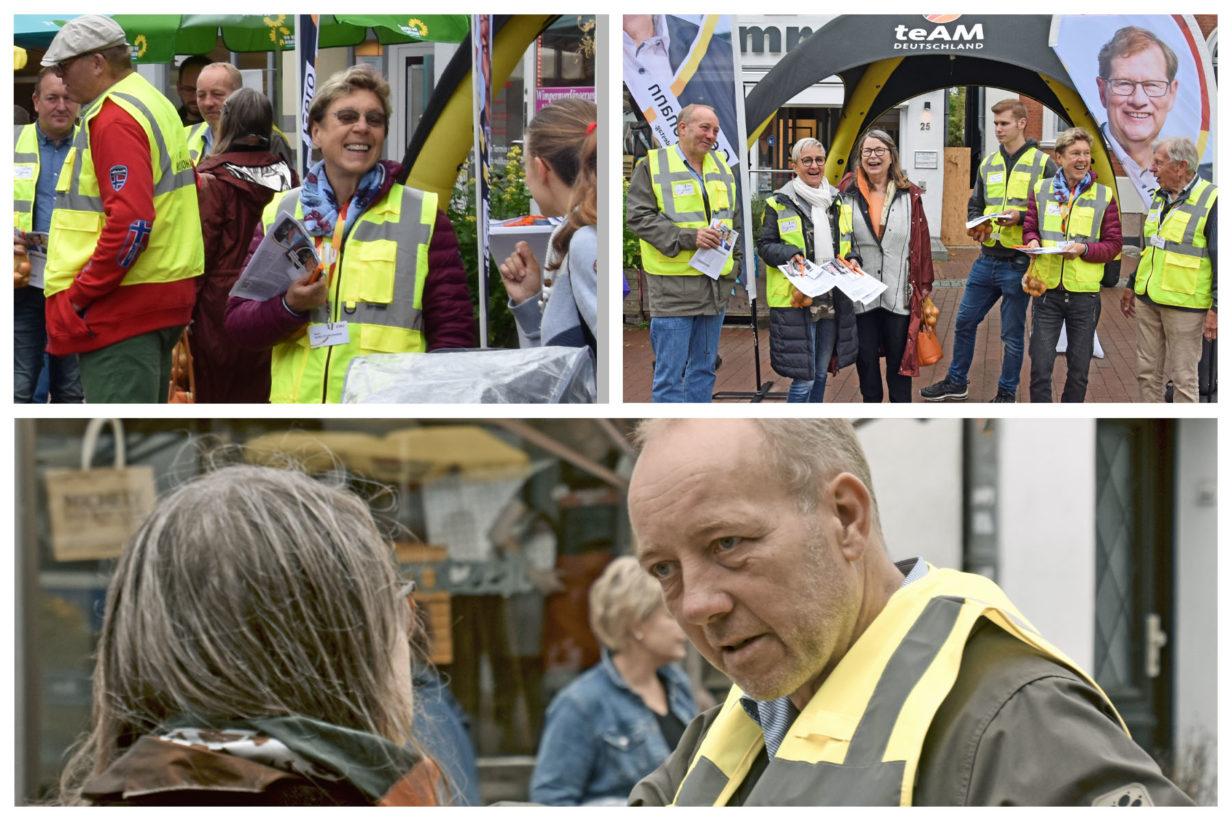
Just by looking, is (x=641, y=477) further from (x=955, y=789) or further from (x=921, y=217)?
(x=921, y=217)

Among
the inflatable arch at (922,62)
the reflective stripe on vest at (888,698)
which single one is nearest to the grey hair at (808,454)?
the reflective stripe on vest at (888,698)

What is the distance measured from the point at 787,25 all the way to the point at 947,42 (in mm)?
520

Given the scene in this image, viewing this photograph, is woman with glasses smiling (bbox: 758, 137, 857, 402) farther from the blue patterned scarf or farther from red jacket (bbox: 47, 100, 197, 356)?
red jacket (bbox: 47, 100, 197, 356)

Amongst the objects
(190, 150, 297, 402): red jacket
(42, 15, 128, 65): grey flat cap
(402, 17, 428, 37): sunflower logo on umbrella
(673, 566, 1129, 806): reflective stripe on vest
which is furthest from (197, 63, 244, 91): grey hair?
(673, 566, 1129, 806): reflective stripe on vest

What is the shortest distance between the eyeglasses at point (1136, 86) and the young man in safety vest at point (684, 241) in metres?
1.30

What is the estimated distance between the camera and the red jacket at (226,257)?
4.71 meters

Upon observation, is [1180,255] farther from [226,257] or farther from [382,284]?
[226,257]

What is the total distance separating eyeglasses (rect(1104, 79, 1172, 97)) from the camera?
4.86 metres

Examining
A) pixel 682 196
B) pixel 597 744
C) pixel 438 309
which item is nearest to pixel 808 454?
pixel 438 309

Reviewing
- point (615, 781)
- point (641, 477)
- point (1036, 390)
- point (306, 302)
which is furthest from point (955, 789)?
point (1036, 390)

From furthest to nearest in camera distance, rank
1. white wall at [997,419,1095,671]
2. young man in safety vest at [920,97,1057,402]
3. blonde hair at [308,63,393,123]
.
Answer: white wall at [997,419,1095,671], young man in safety vest at [920,97,1057,402], blonde hair at [308,63,393,123]

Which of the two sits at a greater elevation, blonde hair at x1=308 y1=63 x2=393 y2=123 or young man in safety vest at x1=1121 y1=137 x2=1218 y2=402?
blonde hair at x1=308 y1=63 x2=393 y2=123

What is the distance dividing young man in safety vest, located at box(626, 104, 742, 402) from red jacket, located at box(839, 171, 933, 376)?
1.92 ft

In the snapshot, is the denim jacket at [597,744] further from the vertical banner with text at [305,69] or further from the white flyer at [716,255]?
the vertical banner with text at [305,69]
